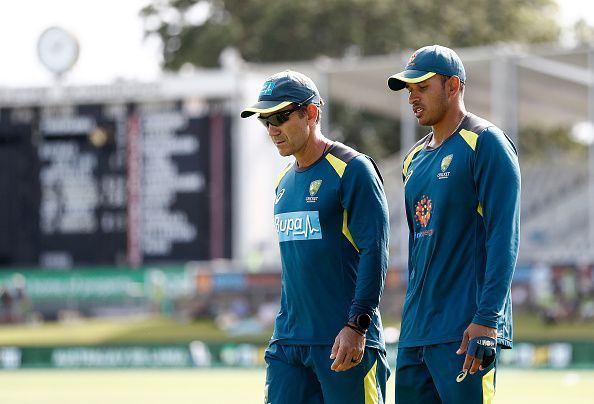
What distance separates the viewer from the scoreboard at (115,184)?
2214 cm

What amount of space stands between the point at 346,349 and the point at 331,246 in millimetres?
461

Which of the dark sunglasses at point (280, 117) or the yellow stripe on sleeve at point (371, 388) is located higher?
the dark sunglasses at point (280, 117)

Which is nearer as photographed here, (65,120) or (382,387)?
(382,387)

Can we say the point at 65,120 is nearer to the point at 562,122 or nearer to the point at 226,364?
the point at 226,364

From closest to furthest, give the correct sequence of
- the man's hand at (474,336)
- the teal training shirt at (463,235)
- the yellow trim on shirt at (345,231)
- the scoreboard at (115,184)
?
the man's hand at (474,336) < the teal training shirt at (463,235) < the yellow trim on shirt at (345,231) < the scoreboard at (115,184)

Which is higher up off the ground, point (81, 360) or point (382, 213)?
point (382, 213)

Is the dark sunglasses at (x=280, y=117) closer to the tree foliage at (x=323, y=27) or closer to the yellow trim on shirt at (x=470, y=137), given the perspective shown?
the yellow trim on shirt at (x=470, y=137)

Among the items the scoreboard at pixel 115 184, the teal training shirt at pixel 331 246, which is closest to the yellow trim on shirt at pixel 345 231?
the teal training shirt at pixel 331 246

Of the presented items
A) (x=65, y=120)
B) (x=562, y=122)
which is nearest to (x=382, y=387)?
(x=65, y=120)

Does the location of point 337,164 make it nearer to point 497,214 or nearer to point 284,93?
point 284,93

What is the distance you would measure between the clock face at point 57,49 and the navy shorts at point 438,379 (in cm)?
1883

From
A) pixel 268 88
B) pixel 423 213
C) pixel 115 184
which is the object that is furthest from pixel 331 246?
pixel 115 184

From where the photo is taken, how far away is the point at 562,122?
36.7 metres

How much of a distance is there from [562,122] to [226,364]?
19.5 meters
